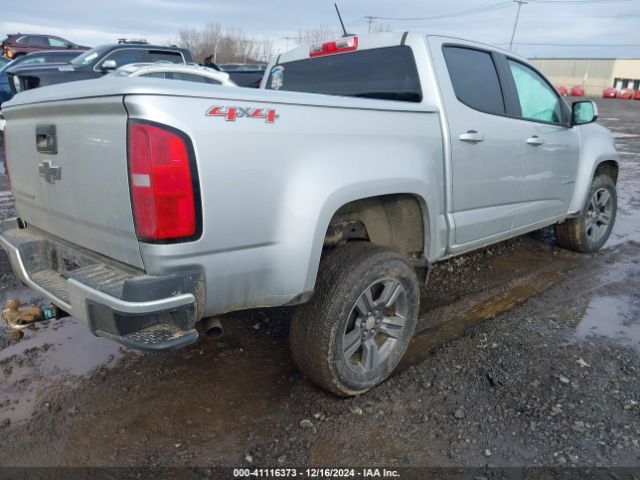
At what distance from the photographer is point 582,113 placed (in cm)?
450

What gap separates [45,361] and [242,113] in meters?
2.18

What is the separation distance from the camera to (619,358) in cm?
328

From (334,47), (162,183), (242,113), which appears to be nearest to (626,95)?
(334,47)

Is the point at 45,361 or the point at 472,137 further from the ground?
the point at 472,137

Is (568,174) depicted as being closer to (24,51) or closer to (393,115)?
(393,115)

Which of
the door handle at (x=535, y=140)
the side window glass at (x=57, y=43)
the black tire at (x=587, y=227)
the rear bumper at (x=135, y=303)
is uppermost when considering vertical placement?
the side window glass at (x=57, y=43)

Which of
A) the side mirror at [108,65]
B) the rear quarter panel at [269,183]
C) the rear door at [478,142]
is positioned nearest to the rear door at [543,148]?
the rear door at [478,142]

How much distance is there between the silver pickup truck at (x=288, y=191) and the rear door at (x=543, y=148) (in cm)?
4

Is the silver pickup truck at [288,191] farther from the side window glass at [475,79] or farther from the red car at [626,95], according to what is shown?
the red car at [626,95]

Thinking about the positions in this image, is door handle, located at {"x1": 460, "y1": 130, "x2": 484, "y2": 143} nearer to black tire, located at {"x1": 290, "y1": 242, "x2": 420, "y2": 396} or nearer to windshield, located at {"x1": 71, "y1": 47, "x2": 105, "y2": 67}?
black tire, located at {"x1": 290, "y1": 242, "x2": 420, "y2": 396}

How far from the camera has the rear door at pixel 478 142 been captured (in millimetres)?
3199

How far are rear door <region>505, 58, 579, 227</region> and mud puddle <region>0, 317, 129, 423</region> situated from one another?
10.4 ft

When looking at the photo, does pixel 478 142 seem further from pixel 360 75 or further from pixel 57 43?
pixel 57 43

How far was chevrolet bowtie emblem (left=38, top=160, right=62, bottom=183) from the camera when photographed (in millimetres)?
2410
